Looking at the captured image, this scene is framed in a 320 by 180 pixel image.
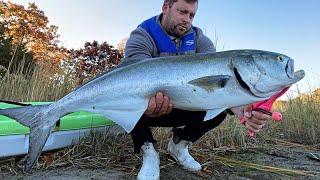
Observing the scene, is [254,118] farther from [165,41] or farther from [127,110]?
[165,41]

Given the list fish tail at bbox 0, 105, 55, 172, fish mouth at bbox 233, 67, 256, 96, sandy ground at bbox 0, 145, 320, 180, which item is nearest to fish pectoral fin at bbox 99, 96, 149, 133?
fish tail at bbox 0, 105, 55, 172

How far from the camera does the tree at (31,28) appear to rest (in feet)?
62.4

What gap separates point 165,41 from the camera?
3824 millimetres

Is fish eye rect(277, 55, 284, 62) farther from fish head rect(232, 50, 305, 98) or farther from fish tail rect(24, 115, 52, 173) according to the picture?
fish tail rect(24, 115, 52, 173)

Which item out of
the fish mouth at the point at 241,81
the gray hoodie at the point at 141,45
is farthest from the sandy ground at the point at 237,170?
the fish mouth at the point at 241,81

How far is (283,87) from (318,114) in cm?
505

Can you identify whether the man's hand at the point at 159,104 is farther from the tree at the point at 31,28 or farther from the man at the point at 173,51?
the tree at the point at 31,28

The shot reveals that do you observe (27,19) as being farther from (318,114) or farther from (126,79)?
(126,79)

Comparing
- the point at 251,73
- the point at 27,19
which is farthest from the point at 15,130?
the point at 27,19

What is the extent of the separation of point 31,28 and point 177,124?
17040 millimetres

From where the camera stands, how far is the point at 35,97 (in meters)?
5.45

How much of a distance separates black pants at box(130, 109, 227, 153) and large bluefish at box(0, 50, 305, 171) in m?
0.59

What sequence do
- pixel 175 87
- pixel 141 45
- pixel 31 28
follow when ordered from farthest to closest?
pixel 31 28, pixel 141 45, pixel 175 87

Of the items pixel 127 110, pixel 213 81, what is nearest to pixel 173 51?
pixel 127 110
